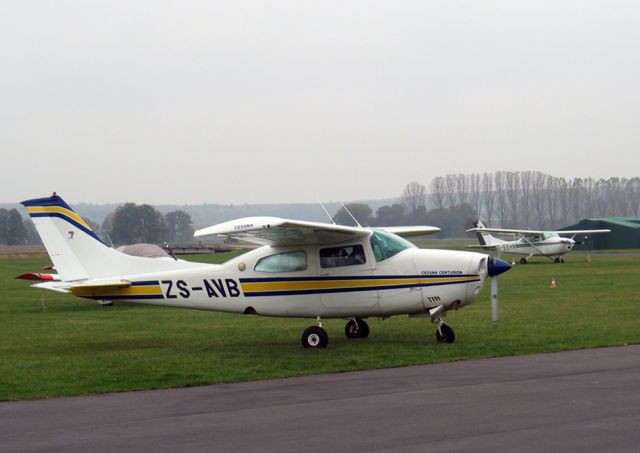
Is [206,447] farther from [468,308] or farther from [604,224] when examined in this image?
[604,224]

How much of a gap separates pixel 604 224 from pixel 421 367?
7726 cm

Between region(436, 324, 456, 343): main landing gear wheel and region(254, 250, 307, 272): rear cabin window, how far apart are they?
7.99 feet

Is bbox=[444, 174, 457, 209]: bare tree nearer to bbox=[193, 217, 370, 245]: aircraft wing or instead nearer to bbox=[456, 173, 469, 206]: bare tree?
bbox=[456, 173, 469, 206]: bare tree

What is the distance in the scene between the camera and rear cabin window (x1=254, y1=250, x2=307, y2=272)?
52.1ft

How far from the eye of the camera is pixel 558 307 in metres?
22.4

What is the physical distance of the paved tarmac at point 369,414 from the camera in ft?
26.2

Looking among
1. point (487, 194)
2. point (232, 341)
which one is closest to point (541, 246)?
point (232, 341)

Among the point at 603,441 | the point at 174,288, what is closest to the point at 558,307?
the point at 174,288

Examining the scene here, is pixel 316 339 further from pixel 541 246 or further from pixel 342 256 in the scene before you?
pixel 541 246

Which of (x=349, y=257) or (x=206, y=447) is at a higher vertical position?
(x=349, y=257)

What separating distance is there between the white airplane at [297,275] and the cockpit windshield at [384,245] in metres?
0.02

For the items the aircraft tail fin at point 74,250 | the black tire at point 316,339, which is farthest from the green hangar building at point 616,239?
the aircraft tail fin at point 74,250

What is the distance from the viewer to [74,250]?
16.4m

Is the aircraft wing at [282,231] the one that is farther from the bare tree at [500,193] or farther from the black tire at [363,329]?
the bare tree at [500,193]
